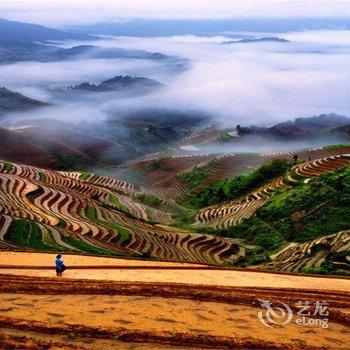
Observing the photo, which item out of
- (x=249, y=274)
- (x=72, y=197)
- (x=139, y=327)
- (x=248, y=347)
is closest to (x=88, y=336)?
(x=139, y=327)

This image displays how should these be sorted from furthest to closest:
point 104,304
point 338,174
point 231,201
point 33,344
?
1. point 231,201
2. point 338,174
3. point 104,304
4. point 33,344

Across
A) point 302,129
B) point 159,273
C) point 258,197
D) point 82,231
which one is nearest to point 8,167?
point 82,231

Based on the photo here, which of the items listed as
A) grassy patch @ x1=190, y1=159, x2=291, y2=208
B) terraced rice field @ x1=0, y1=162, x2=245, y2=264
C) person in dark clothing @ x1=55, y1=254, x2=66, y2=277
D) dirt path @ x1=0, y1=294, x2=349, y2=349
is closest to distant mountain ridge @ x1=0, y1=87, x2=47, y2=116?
grassy patch @ x1=190, y1=159, x2=291, y2=208

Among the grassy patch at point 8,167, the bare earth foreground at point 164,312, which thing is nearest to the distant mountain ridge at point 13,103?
the grassy patch at point 8,167

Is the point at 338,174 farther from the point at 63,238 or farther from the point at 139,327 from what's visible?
the point at 139,327

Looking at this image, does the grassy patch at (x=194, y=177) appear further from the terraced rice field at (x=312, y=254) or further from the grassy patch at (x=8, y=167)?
the terraced rice field at (x=312, y=254)

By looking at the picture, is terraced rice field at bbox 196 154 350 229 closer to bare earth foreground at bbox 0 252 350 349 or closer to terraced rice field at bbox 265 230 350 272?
terraced rice field at bbox 265 230 350 272

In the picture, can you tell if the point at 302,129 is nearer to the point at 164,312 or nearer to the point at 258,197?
the point at 258,197
